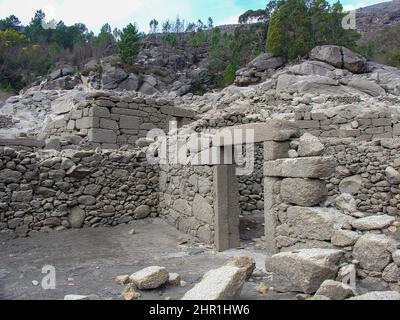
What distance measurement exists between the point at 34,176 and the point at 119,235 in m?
2.10

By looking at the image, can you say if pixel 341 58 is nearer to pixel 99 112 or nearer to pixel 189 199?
pixel 99 112

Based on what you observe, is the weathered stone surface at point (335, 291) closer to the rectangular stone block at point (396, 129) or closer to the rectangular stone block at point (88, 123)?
the rectangular stone block at point (88, 123)

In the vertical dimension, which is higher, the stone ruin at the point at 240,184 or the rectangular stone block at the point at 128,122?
the rectangular stone block at the point at 128,122

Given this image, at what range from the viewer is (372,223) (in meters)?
3.86

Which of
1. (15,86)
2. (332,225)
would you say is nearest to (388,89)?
(332,225)

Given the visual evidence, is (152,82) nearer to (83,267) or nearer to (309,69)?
(309,69)

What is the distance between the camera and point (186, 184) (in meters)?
7.32

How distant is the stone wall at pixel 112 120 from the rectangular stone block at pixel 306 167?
255 inches

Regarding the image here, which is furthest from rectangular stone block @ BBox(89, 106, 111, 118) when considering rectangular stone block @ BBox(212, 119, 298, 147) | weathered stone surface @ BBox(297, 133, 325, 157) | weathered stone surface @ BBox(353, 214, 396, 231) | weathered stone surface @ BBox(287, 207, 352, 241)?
weathered stone surface @ BBox(353, 214, 396, 231)

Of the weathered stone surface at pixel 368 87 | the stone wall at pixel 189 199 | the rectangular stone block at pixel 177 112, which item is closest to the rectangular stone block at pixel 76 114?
the rectangular stone block at pixel 177 112

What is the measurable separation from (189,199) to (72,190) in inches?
99.3

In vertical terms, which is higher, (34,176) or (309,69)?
(309,69)

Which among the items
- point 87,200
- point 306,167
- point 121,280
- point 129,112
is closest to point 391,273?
point 306,167

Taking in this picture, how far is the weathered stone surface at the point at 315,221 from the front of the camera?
4145 mm
